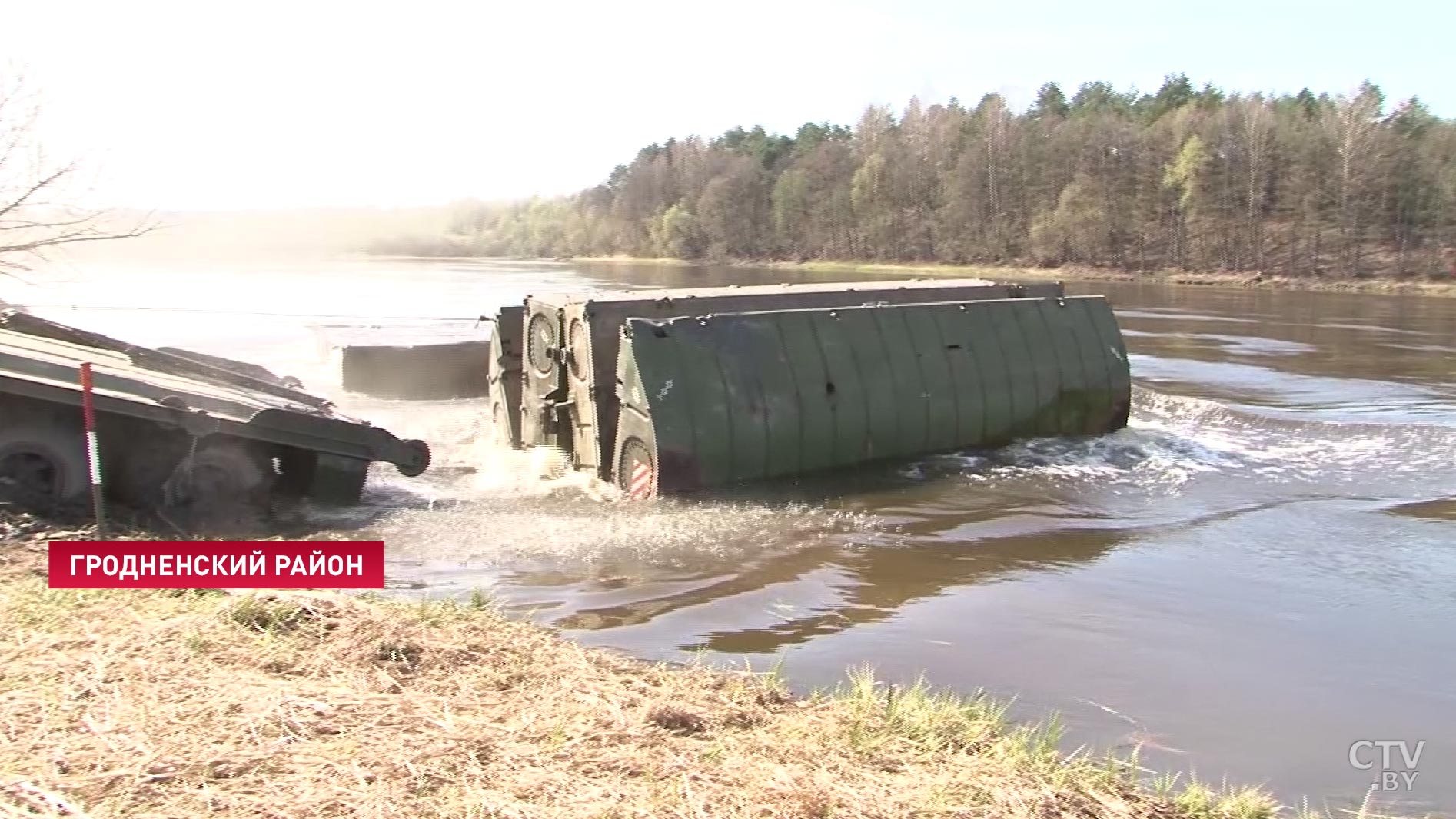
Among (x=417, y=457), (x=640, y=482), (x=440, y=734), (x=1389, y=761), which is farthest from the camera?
(x=640, y=482)

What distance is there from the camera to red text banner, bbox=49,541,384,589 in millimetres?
6387

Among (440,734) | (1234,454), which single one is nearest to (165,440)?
(440,734)

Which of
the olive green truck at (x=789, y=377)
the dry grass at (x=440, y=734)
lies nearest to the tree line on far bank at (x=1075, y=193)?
the olive green truck at (x=789, y=377)

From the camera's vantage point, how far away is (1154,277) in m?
68.8

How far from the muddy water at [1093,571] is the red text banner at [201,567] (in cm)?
119

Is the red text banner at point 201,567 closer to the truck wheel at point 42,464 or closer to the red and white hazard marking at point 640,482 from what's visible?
the truck wheel at point 42,464

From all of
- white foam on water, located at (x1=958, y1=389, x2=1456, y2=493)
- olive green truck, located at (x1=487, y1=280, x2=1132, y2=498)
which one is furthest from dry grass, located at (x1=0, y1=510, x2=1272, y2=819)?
white foam on water, located at (x1=958, y1=389, x2=1456, y2=493)

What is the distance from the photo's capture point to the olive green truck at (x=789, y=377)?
441 inches

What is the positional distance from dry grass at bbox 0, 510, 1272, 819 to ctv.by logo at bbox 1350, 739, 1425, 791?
1.00 m

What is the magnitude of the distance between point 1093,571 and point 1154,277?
6448cm

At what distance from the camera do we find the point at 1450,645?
23.8ft

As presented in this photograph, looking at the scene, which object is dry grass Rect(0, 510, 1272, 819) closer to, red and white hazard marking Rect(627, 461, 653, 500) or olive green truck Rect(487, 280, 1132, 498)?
red and white hazard marking Rect(627, 461, 653, 500)

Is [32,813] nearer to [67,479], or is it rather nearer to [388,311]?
[67,479]

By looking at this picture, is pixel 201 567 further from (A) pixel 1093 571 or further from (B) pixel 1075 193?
(B) pixel 1075 193
